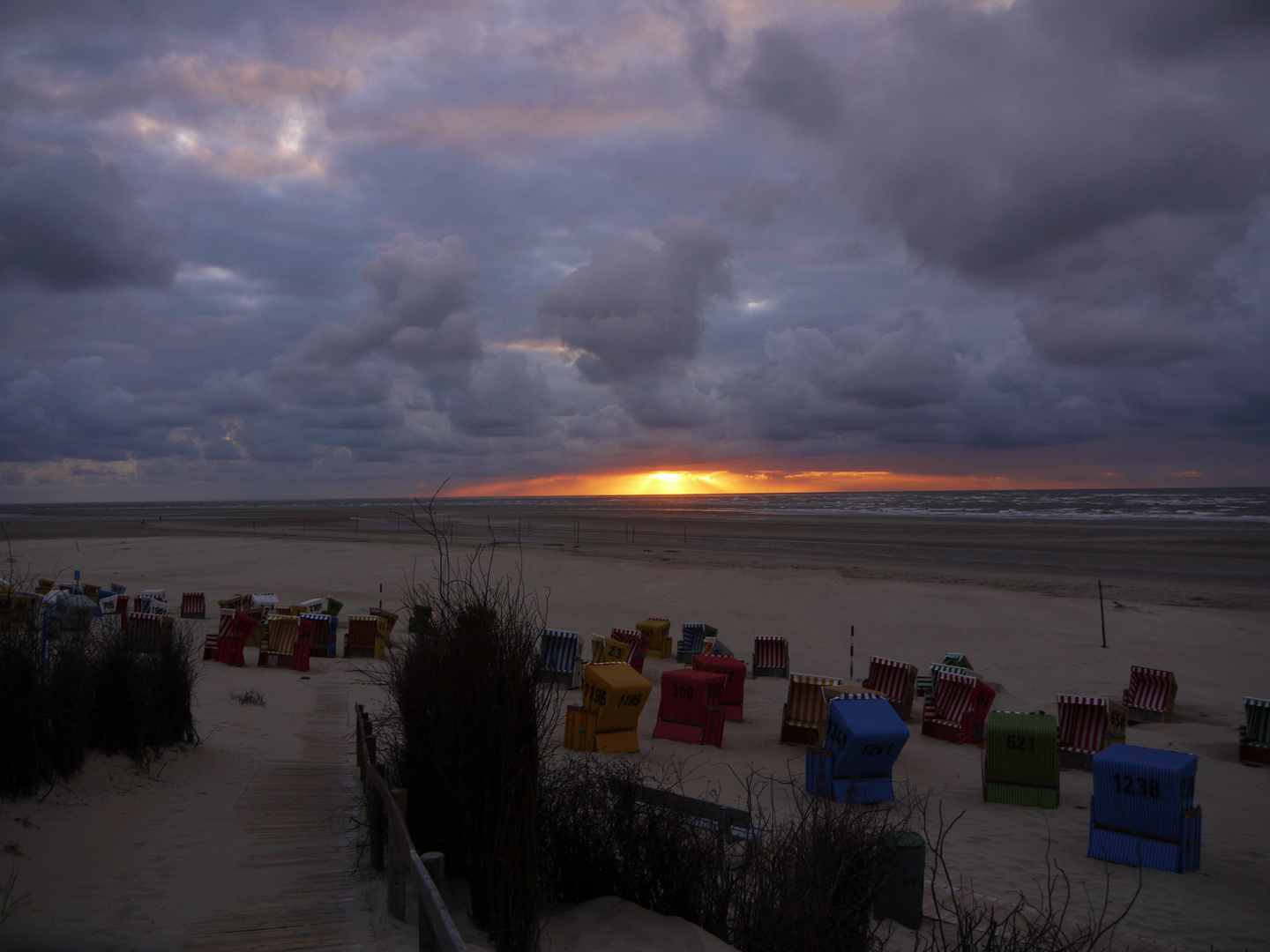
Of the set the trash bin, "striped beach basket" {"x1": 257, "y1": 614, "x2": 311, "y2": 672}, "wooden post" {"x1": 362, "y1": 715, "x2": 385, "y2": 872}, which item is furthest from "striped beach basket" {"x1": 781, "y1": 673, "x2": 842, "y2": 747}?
"striped beach basket" {"x1": 257, "y1": 614, "x2": 311, "y2": 672}

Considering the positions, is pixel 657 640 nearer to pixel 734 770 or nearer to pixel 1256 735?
pixel 734 770

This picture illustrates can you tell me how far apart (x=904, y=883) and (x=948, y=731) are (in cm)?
780

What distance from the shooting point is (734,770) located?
35.2 ft

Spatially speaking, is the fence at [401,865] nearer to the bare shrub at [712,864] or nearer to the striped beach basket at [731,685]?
the bare shrub at [712,864]

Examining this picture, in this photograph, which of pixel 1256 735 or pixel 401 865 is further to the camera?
pixel 1256 735

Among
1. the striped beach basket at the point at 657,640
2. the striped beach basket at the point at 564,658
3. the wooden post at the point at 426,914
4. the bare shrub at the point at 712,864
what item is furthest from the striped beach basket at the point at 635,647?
the wooden post at the point at 426,914

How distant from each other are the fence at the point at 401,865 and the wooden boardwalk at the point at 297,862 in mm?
349

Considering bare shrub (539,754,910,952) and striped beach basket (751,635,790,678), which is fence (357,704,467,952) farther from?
striped beach basket (751,635,790,678)

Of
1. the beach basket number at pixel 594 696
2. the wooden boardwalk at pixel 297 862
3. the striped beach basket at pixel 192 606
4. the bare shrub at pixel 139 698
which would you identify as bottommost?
the striped beach basket at pixel 192 606

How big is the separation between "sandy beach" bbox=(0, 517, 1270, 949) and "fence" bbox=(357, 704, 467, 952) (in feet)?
0.90

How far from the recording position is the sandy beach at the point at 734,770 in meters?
5.70

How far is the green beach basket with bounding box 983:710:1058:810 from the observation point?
381 inches

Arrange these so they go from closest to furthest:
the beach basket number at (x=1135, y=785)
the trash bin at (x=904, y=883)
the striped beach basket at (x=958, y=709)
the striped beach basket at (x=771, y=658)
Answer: the trash bin at (x=904, y=883) → the beach basket number at (x=1135, y=785) → the striped beach basket at (x=958, y=709) → the striped beach basket at (x=771, y=658)

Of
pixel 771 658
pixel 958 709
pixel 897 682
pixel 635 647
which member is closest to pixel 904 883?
pixel 958 709
